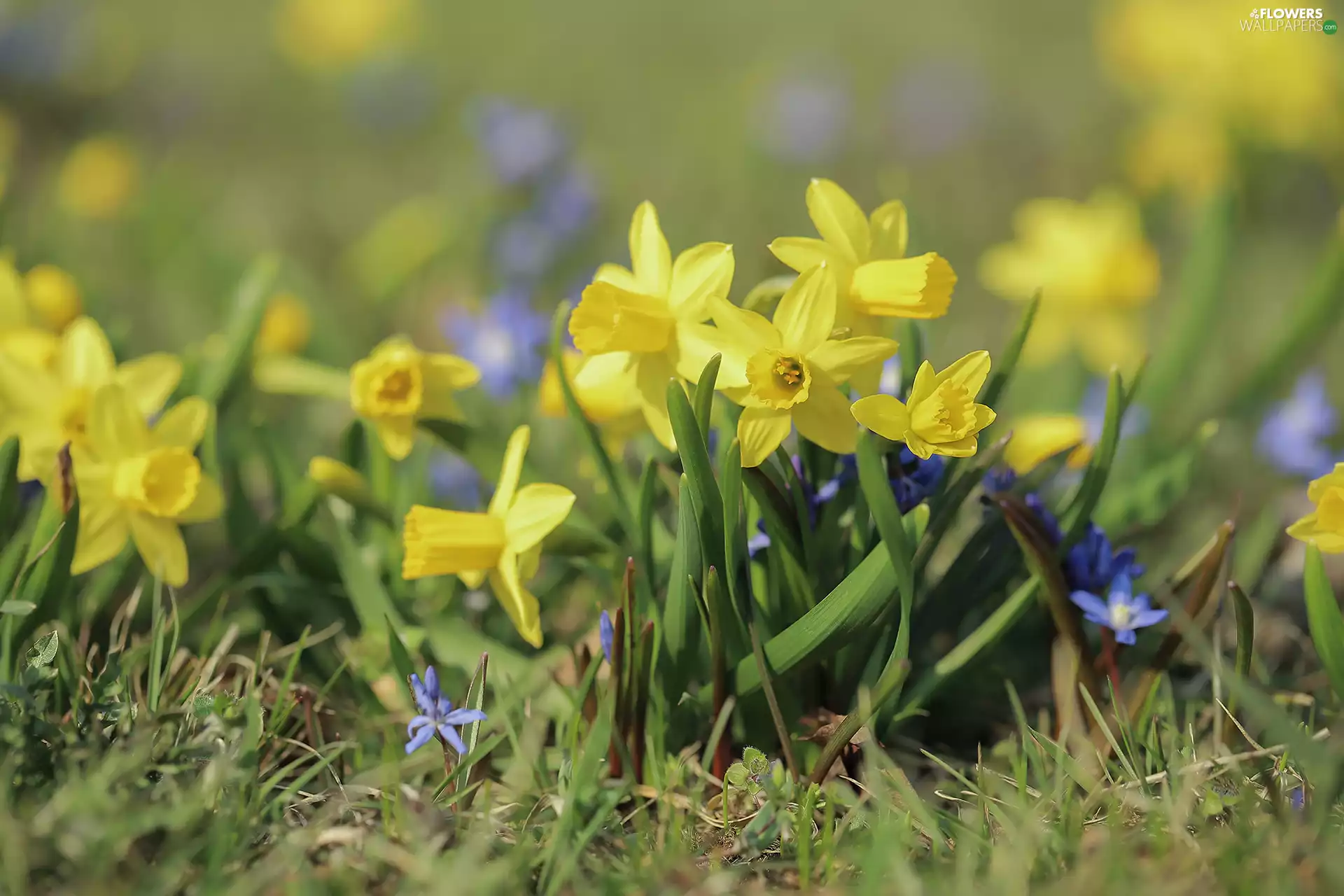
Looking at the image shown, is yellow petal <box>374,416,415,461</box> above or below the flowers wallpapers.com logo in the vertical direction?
below

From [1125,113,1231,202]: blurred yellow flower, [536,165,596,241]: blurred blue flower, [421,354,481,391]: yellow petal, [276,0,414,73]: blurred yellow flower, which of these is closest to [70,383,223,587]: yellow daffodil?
[421,354,481,391]: yellow petal

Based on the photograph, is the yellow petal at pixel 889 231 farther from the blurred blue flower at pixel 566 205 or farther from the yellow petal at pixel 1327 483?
the blurred blue flower at pixel 566 205

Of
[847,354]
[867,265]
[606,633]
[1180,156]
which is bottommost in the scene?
[606,633]

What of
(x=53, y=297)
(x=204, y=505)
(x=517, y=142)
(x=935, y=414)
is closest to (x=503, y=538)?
(x=204, y=505)

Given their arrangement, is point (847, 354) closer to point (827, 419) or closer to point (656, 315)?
point (827, 419)

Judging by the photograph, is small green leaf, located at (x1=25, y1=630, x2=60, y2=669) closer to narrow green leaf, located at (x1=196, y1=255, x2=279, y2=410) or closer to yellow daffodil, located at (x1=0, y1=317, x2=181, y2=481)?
yellow daffodil, located at (x1=0, y1=317, x2=181, y2=481)

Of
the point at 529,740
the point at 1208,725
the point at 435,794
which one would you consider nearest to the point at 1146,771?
the point at 1208,725

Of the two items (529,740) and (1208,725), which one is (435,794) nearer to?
(529,740)
